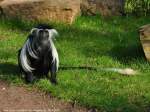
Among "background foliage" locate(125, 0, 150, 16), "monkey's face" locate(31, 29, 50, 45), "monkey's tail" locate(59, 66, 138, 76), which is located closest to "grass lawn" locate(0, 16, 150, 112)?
"monkey's tail" locate(59, 66, 138, 76)

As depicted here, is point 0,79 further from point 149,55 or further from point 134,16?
point 134,16

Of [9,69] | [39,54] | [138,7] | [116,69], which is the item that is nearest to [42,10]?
[138,7]

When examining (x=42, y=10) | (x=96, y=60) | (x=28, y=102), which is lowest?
(x=96, y=60)

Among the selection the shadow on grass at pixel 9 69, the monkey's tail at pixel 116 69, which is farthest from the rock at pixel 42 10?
the monkey's tail at pixel 116 69

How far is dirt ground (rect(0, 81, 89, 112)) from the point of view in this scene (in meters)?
6.09

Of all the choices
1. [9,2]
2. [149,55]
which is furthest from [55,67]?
[9,2]

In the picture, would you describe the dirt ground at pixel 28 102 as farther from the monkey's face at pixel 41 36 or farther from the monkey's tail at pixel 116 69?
the monkey's tail at pixel 116 69

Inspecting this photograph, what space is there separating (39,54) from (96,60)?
1.47 meters

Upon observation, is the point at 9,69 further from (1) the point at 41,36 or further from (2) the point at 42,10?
(2) the point at 42,10

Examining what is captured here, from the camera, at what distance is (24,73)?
276 inches

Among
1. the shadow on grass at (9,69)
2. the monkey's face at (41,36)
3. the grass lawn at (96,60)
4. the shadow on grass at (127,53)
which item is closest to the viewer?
the grass lawn at (96,60)

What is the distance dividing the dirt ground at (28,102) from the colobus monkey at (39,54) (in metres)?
0.30

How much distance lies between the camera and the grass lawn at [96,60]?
6453 millimetres

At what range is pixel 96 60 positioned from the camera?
7977 mm
